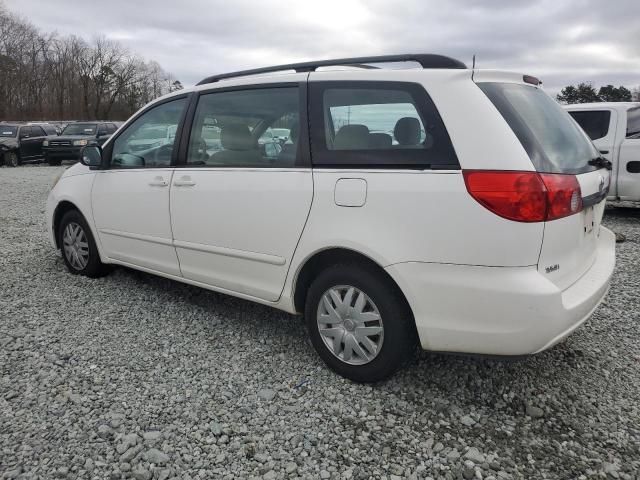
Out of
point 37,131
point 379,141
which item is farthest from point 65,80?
point 379,141

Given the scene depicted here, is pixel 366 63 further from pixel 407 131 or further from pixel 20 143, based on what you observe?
pixel 20 143

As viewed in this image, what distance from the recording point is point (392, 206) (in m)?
2.62

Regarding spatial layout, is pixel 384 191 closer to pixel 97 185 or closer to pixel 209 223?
pixel 209 223

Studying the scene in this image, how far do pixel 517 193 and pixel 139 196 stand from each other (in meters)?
2.80

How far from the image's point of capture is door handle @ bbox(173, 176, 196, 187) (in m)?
3.60

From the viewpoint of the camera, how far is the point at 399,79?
2777mm

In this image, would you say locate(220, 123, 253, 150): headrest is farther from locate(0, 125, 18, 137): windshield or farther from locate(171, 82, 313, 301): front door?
locate(0, 125, 18, 137): windshield

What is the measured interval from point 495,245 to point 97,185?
134 inches

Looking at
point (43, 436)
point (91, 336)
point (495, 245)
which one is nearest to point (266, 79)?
point (495, 245)

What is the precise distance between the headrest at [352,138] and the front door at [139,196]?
4.67 feet

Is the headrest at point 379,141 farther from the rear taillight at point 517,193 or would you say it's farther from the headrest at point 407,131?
the rear taillight at point 517,193

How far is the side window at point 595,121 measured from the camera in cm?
772

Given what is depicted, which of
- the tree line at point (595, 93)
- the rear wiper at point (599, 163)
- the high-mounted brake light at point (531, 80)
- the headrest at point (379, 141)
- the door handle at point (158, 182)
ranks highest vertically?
the tree line at point (595, 93)

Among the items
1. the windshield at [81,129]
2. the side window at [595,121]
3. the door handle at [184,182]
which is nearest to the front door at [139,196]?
the door handle at [184,182]
